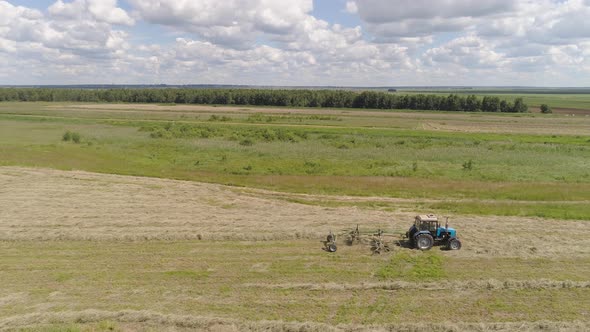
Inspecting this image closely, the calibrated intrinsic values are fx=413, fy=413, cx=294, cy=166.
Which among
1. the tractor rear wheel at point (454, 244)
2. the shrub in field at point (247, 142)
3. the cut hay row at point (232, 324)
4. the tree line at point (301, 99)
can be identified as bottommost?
the cut hay row at point (232, 324)

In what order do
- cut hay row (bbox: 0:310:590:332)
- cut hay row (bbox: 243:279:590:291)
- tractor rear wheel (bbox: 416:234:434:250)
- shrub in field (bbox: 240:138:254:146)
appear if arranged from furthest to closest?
shrub in field (bbox: 240:138:254:146) < tractor rear wheel (bbox: 416:234:434:250) < cut hay row (bbox: 243:279:590:291) < cut hay row (bbox: 0:310:590:332)

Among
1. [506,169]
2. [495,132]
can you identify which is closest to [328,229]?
[506,169]

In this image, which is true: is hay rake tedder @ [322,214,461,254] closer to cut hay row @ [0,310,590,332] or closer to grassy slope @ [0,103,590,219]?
cut hay row @ [0,310,590,332]

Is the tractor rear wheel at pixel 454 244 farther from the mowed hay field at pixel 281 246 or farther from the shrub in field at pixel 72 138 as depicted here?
the shrub in field at pixel 72 138

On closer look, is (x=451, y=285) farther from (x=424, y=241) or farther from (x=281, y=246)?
(x=281, y=246)

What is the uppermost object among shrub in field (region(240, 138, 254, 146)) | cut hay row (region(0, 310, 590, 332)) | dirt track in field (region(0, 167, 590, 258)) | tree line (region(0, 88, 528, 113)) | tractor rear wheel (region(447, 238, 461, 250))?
tree line (region(0, 88, 528, 113))

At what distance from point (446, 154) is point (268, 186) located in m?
28.1

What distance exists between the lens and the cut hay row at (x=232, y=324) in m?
13.6

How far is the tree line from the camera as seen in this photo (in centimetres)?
14088

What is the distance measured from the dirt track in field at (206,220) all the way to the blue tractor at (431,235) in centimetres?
72

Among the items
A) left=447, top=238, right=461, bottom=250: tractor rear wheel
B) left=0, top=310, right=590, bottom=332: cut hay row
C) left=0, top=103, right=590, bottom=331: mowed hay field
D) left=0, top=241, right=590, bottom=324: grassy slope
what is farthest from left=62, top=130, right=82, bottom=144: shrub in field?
left=447, top=238, right=461, bottom=250: tractor rear wheel

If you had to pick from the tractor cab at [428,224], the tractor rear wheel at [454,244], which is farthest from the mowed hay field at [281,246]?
the tractor cab at [428,224]

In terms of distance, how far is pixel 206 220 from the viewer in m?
25.1

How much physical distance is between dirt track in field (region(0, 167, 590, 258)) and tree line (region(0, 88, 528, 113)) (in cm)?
12566
